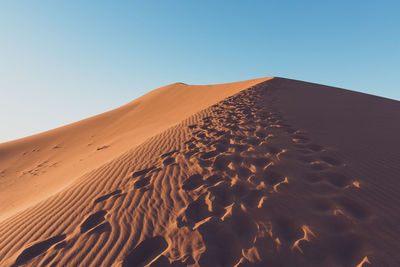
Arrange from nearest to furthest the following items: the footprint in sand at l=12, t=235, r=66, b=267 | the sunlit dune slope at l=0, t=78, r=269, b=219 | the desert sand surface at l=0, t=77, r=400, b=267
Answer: the desert sand surface at l=0, t=77, r=400, b=267 → the footprint in sand at l=12, t=235, r=66, b=267 → the sunlit dune slope at l=0, t=78, r=269, b=219

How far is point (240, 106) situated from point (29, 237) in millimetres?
7619

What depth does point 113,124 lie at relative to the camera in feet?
54.0

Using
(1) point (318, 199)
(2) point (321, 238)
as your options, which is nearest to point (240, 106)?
(1) point (318, 199)

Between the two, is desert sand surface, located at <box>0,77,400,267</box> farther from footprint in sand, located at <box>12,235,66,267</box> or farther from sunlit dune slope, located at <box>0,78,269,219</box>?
sunlit dune slope, located at <box>0,78,269,219</box>

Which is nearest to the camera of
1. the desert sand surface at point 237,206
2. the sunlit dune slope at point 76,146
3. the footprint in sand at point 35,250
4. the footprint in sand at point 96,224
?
the desert sand surface at point 237,206

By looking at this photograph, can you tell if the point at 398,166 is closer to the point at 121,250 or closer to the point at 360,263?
the point at 360,263

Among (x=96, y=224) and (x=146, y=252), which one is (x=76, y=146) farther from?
(x=146, y=252)

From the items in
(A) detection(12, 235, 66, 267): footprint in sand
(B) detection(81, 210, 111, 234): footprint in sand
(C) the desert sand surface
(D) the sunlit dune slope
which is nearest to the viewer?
(C) the desert sand surface

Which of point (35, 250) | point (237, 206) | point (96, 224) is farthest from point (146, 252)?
point (35, 250)

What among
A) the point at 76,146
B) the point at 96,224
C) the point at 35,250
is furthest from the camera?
the point at 76,146

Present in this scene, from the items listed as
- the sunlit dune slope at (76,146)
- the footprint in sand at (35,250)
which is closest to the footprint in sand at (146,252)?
the footprint in sand at (35,250)

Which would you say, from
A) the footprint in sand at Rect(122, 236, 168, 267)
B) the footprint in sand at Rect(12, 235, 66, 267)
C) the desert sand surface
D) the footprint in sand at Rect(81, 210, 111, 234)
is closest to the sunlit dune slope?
the desert sand surface

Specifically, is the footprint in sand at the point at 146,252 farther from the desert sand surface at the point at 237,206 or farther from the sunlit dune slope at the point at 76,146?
the sunlit dune slope at the point at 76,146

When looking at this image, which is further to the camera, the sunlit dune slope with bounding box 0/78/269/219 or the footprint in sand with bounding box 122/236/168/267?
the sunlit dune slope with bounding box 0/78/269/219
